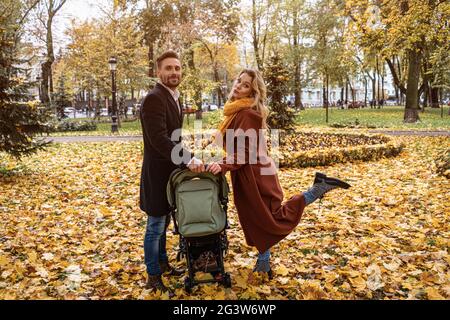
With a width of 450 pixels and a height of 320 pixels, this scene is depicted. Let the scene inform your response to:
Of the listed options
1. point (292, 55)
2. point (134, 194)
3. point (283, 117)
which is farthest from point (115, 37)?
point (134, 194)

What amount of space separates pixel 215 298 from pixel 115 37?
2790 cm

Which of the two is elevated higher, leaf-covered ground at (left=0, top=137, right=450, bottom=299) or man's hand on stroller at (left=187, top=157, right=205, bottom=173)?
man's hand on stroller at (left=187, top=157, right=205, bottom=173)

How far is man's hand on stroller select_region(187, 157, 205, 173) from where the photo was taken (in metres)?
3.34

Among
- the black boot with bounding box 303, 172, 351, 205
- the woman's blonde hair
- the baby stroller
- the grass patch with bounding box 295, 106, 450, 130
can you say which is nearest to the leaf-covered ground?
the baby stroller

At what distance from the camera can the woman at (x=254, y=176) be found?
3684 millimetres

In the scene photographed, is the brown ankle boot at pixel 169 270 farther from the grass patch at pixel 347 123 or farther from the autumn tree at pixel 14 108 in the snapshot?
the grass patch at pixel 347 123

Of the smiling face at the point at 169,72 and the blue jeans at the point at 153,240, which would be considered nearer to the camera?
the smiling face at the point at 169,72

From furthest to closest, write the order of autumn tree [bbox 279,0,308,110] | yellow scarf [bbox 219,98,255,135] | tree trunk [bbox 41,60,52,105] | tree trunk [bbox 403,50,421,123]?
autumn tree [bbox 279,0,308,110] < tree trunk [bbox 41,60,52,105] < tree trunk [bbox 403,50,421,123] < yellow scarf [bbox 219,98,255,135]

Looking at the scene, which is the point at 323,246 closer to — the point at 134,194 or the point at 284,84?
the point at 134,194

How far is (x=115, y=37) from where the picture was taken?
93.7 feet

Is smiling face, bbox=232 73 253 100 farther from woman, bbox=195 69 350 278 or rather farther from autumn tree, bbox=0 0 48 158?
autumn tree, bbox=0 0 48 158

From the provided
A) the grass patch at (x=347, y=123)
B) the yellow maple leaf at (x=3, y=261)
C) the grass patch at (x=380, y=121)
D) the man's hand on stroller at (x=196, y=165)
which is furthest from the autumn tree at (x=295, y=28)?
the man's hand on stroller at (x=196, y=165)

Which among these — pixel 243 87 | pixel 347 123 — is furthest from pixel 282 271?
pixel 347 123

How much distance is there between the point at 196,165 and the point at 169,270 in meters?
1.59
